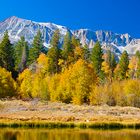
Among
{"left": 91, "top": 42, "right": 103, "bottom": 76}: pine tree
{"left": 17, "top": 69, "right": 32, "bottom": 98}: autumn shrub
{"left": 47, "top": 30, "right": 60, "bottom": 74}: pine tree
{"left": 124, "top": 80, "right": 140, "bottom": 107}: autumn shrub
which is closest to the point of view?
{"left": 124, "top": 80, "right": 140, "bottom": 107}: autumn shrub

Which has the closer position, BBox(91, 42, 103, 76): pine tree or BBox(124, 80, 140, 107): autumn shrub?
BBox(124, 80, 140, 107): autumn shrub

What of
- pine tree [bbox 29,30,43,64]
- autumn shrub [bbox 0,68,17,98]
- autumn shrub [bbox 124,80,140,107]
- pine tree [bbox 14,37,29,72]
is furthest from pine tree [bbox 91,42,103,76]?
autumn shrub [bbox 0,68,17,98]

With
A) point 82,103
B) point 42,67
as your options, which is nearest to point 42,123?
point 82,103

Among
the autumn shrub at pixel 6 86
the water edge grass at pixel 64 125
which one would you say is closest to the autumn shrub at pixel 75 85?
the autumn shrub at pixel 6 86

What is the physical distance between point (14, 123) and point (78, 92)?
139ft

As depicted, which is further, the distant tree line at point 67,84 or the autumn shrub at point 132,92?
the autumn shrub at point 132,92

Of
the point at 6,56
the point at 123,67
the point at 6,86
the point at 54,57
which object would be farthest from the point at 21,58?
the point at 6,86

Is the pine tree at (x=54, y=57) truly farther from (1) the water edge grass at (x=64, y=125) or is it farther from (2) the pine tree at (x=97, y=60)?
(1) the water edge grass at (x=64, y=125)

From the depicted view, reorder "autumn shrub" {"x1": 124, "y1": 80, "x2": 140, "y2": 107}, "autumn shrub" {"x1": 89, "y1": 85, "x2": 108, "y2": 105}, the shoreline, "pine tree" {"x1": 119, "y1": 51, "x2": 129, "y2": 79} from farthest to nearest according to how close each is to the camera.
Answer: "pine tree" {"x1": 119, "y1": 51, "x2": 129, "y2": 79} < "autumn shrub" {"x1": 124, "y1": 80, "x2": 140, "y2": 107} < "autumn shrub" {"x1": 89, "y1": 85, "x2": 108, "y2": 105} < the shoreline

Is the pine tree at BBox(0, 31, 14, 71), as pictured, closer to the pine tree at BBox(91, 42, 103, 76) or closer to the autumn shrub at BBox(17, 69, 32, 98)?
the autumn shrub at BBox(17, 69, 32, 98)

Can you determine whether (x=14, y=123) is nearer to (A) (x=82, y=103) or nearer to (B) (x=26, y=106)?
(B) (x=26, y=106)

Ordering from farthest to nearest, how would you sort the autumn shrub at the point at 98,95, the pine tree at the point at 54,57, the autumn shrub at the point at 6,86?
the pine tree at the point at 54,57
the autumn shrub at the point at 6,86
the autumn shrub at the point at 98,95

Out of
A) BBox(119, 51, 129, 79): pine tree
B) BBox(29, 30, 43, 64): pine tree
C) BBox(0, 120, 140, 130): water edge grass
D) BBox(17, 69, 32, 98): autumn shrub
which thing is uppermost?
BBox(29, 30, 43, 64): pine tree

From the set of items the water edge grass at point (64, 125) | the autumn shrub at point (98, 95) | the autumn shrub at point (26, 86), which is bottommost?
the water edge grass at point (64, 125)
